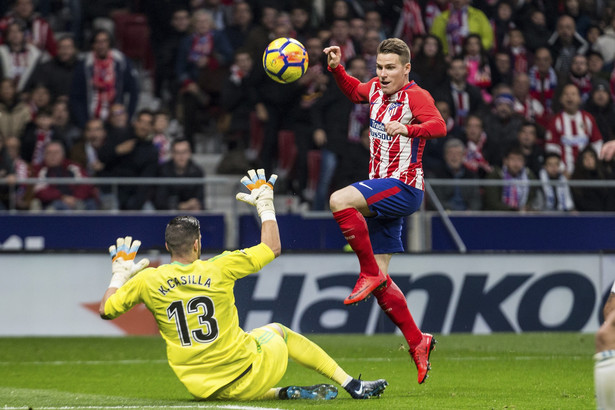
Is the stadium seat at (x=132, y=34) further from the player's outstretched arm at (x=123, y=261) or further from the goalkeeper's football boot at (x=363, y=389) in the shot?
the goalkeeper's football boot at (x=363, y=389)

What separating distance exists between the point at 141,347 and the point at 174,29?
6233 mm

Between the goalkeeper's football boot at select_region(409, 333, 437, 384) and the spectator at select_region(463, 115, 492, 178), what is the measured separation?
23.3ft

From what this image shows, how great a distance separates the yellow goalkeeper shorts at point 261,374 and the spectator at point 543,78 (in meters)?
11.1

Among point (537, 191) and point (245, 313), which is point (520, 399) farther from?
point (537, 191)

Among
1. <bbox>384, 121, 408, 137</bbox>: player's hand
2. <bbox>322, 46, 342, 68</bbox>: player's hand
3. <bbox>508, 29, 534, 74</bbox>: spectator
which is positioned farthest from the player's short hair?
<bbox>508, 29, 534, 74</bbox>: spectator

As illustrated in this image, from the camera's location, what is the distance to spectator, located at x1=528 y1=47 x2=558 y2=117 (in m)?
Result: 17.3

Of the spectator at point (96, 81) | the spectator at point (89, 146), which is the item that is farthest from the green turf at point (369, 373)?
the spectator at point (96, 81)

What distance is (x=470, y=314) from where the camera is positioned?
13.4 m

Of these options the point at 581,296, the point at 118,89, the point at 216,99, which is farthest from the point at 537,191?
the point at 118,89

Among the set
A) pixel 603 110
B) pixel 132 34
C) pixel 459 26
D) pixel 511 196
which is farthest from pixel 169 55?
pixel 603 110

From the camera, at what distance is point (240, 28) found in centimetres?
1656

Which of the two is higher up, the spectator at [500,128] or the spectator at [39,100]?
the spectator at [39,100]

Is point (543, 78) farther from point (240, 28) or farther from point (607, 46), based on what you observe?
point (240, 28)

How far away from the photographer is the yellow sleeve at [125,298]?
6.90 meters
